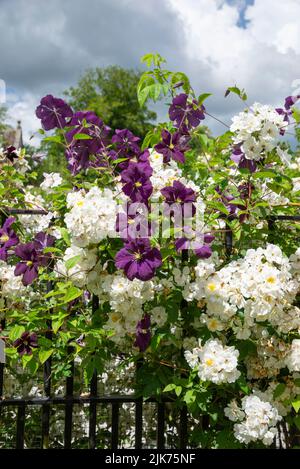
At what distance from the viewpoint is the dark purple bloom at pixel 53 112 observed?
9.37 feet

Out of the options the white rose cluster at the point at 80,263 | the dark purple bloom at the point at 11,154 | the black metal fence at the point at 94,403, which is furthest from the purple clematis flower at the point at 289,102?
the dark purple bloom at the point at 11,154

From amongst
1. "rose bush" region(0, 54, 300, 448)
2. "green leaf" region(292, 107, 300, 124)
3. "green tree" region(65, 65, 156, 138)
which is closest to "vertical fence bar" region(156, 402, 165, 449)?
"rose bush" region(0, 54, 300, 448)

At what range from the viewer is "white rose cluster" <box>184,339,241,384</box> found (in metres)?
2.40

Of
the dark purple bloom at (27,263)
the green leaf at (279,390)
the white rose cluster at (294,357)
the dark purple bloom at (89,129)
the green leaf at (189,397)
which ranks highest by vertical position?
the dark purple bloom at (89,129)

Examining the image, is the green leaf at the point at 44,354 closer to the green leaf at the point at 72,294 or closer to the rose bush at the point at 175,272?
the rose bush at the point at 175,272

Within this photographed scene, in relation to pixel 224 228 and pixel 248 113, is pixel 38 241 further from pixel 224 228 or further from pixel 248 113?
pixel 248 113

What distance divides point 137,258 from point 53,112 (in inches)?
39.1

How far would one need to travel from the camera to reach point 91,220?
2.37 meters

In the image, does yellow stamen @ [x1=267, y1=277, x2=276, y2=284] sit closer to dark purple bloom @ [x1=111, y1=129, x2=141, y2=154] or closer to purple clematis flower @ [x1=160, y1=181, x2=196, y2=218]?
purple clematis flower @ [x1=160, y1=181, x2=196, y2=218]

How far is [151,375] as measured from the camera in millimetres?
2631

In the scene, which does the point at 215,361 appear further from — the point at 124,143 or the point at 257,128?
the point at 124,143

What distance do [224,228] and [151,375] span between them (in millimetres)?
820

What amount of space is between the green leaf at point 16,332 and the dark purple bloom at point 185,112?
1.24m

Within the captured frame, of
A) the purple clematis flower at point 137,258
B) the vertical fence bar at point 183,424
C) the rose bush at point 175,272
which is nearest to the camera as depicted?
the purple clematis flower at point 137,258
